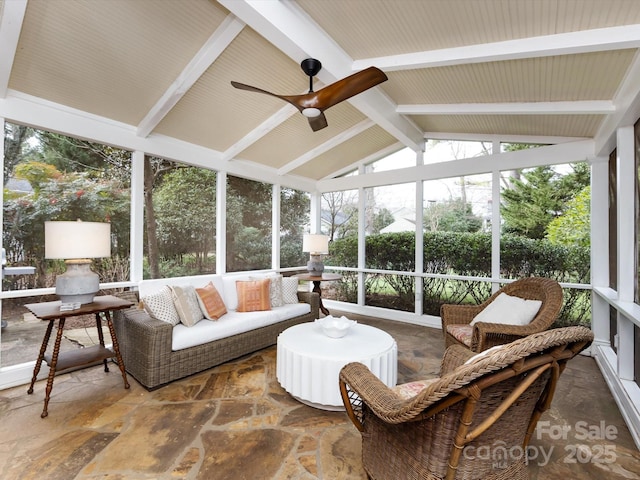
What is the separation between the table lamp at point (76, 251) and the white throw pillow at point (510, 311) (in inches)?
131

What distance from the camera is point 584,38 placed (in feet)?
6.73

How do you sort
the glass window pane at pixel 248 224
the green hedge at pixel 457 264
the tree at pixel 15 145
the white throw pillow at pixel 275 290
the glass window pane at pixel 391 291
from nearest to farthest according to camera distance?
1. the tree at pixel 15 145
2. the green hedge at pixel 457 264
3. the white throw pillow at pixel 275 290
4. the glass window pane at pixel 248 224
5. the glass window pane at pixel 391 291

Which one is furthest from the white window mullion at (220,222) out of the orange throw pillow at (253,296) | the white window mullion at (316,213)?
the white window mullion at (316,213)

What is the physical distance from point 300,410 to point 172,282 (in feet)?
7.17

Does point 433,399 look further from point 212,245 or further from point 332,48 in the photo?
point 212,245

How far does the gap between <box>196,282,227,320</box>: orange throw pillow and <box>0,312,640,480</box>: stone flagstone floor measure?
2.16 feet

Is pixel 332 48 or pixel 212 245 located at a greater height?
pixel 332 48

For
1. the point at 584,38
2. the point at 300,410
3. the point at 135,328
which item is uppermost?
the point at 584,38

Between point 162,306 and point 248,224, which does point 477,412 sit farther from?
point 248,224

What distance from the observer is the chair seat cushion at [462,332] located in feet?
9.28

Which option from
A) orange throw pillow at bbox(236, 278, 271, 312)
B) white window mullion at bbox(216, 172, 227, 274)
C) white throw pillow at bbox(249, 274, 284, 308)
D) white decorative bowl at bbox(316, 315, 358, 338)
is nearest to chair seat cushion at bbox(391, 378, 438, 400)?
white decorative bowl at bbox(316, 315, 358, 338)

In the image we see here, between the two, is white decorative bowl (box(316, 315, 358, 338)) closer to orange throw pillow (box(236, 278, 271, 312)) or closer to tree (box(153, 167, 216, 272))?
orange throw pillow (box(236, 278, 271, 312))

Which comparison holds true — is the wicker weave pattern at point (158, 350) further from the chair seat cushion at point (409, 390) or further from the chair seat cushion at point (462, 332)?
the chair seat cushion at point (462, 332)

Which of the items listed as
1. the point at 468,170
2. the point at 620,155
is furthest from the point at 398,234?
the point at 620,155
